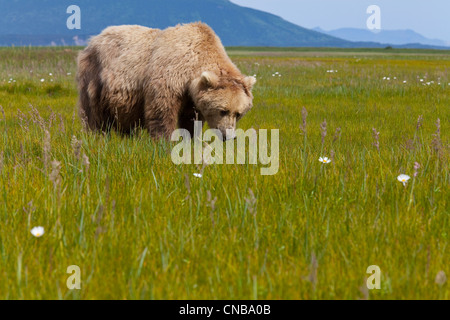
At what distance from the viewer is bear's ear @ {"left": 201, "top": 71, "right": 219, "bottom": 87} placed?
5609 mm

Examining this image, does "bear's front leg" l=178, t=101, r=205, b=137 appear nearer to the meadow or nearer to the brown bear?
the brown bear

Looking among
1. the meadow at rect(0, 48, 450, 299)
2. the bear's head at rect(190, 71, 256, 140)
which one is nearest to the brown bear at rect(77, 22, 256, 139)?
the bear's head at rect(190, 71, 256, 140)

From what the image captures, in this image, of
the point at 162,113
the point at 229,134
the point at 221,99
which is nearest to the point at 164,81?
the point at 162,113

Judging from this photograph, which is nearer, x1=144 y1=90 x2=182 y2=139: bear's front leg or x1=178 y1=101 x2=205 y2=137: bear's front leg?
x1=144 y1=90 x2=182 y2=139: bear's front leg

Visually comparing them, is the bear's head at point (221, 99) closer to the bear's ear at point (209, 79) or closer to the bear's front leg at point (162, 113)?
the bear's ear at point (209, 79)

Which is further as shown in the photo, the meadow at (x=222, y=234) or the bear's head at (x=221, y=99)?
the bear's head at (x=221, y=99)

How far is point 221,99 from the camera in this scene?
576 centimetres

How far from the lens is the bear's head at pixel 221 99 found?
5.75m

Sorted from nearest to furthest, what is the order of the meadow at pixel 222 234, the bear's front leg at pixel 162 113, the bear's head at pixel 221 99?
1. the meadow at pixel 222 234
2. the bear's head at pixel 221 99
3. the bear's front leg at pixel 162 113

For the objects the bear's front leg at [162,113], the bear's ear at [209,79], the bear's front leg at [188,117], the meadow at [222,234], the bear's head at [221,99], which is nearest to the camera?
the meadow at [222,234]

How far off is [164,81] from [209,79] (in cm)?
70

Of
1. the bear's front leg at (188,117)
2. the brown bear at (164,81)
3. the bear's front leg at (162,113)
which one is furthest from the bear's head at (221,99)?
the bear's front leg at (188,117)
